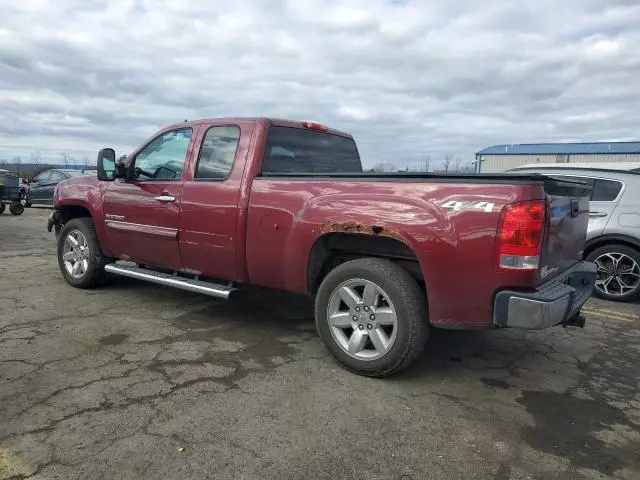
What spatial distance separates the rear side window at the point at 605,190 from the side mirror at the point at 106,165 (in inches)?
235

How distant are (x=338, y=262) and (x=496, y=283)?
138cm

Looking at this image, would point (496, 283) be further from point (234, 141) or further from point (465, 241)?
point (234, 141)

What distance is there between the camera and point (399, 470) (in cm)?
266

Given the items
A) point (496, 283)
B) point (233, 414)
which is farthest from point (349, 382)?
point (496, 283)

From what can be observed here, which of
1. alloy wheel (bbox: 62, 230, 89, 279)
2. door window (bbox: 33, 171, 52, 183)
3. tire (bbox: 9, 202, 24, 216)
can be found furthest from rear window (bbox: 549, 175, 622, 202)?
door window (bbox: 33, 171, 52, 183)

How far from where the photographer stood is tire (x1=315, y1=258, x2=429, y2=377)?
356cm

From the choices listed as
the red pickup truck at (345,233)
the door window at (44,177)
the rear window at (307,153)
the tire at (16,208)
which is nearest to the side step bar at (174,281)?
the red pickup truck at (345,233)

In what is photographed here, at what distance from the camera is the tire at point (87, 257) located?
236 inches

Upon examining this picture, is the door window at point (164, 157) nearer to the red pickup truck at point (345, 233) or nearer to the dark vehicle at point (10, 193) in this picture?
the red pickup truck at point (345, 233)

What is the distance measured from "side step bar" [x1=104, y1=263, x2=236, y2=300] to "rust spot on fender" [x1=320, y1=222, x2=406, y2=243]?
1239 mm

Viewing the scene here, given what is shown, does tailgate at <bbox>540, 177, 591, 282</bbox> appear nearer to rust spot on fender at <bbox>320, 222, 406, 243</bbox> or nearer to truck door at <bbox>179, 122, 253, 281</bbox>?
rust spot on fender at <bbox>320, 222, 406, 243</bbox>

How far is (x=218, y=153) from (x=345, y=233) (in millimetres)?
1651

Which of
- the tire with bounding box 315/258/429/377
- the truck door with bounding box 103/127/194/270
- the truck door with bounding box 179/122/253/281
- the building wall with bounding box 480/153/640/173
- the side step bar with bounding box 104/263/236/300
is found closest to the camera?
the tire with bounding box 315/258/429/377

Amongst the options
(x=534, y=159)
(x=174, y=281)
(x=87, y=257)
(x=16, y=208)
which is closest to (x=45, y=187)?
(x=16, y=208)
